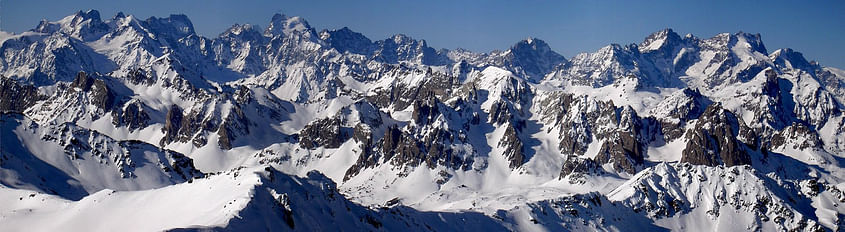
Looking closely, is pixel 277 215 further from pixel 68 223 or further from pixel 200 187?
pixel 68 223

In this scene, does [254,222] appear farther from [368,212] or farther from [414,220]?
[414,220]

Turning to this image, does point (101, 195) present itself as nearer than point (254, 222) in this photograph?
No

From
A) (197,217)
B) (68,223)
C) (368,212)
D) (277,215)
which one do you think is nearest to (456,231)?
(368,212)

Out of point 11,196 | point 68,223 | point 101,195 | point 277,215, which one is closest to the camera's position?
point 277,215

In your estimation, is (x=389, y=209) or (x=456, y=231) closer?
(x=389, y=209)

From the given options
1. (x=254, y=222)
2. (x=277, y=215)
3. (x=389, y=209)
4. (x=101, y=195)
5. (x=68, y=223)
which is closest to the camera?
(x=254, y=222)

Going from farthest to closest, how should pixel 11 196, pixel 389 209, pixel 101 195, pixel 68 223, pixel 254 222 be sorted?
1. pixel 389 209
2. pixel 11 196
3. pixel 101 195
4. pixel 68 223
5. pixel 254 222

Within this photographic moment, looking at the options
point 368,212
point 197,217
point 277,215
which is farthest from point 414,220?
point 197,217

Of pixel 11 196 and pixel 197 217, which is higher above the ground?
pixel 11 196

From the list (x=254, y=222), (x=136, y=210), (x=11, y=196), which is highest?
(x=11, y=196)
